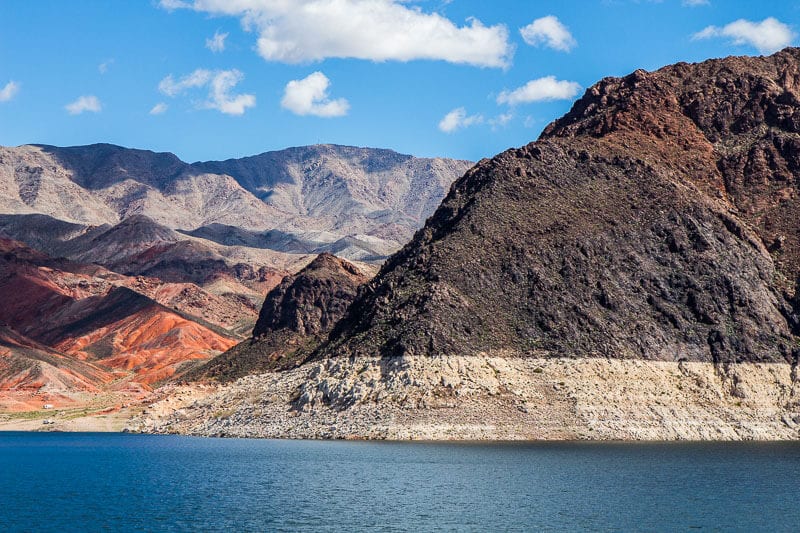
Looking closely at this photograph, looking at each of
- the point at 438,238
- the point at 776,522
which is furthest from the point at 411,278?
the point at 776,522

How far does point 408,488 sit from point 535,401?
1682 inches

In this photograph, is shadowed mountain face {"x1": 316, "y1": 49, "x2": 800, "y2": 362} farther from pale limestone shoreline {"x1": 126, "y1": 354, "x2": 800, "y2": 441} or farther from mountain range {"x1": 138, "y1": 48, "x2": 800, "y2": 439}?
pale limestone shoreline {"x1": 126, "y1": 354, "x2": 800, "y2": 441}

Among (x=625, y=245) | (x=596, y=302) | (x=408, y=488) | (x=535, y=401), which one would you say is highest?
(x=625, y=245)

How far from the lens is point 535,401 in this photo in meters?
122

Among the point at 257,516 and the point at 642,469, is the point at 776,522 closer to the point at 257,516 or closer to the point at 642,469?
the point at 642,469

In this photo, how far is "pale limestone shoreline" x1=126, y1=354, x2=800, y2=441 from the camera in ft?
394

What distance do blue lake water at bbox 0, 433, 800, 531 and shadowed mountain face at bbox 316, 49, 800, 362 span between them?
1924 cm

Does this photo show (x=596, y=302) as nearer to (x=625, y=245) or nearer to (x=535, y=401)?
(x=625, y=245)

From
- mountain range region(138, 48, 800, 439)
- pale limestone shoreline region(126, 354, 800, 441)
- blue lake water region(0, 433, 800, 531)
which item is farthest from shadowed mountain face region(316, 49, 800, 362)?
blue lake water region(0, 433, 800, 531)

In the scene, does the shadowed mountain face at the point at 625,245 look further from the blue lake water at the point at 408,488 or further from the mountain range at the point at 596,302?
the blue lake water at the point at 408,488

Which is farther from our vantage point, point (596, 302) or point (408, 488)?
point (596, 302)

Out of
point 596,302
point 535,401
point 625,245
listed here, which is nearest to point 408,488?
point 535,401

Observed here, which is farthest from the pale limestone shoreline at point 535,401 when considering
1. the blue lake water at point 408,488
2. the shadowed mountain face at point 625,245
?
the blue lake water at point 408,488

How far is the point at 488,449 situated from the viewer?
109812mm
